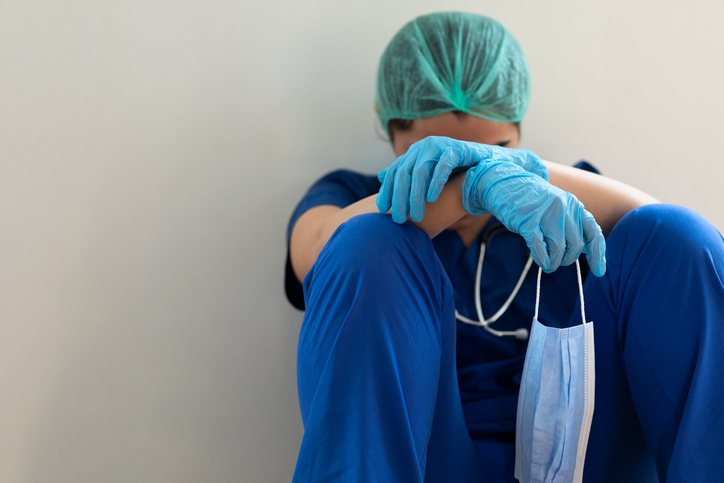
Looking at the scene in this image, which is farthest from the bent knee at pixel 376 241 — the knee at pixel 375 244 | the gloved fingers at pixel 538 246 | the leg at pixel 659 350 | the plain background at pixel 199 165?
the plain background at pixel 199 165

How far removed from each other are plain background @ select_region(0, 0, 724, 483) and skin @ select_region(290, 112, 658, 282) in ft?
0.67

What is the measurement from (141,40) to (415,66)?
0.50 meters

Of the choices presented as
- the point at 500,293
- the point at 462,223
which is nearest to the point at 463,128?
the point at 462,223

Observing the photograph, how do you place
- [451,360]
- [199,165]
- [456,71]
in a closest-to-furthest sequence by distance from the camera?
[451,360], [456,71], [199,165]

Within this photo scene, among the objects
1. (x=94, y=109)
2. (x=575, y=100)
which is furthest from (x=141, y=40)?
(x=575, y=100)

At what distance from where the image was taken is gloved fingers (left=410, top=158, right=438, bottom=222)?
21.6 inches

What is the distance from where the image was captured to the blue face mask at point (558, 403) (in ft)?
1.77

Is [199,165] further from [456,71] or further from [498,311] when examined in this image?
[498,311]

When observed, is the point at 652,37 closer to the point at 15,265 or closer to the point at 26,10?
the point at 26,10

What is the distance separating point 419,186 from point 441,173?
31 millimetres

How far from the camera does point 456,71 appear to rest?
2.62ft

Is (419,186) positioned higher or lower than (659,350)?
higher

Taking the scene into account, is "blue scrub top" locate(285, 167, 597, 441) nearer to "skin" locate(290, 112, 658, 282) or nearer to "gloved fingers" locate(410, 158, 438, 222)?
"skin" locate(290, 112, 658, 282)

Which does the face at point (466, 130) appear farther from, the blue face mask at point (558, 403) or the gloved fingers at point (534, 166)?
the blue face mask at point (558, 403)
